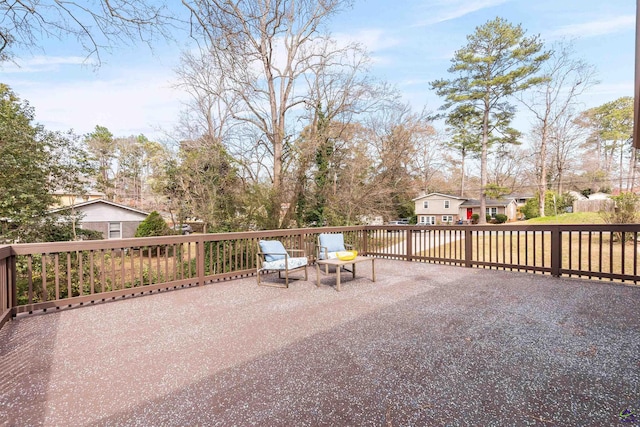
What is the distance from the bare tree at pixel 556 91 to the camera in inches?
606

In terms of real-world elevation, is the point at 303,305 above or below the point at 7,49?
below

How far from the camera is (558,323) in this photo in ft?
9.59

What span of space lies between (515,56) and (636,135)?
15931 millimetres

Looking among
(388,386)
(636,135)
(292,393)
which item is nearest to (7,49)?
(292,393)

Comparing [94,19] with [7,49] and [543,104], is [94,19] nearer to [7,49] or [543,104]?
[7,49]

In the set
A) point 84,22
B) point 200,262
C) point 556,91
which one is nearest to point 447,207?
point 556,91

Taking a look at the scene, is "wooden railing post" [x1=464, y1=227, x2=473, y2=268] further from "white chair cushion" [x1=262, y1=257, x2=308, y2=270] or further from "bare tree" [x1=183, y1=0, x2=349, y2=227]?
"bare tree" [x1=183, y1=0, x2=349, y2=227]

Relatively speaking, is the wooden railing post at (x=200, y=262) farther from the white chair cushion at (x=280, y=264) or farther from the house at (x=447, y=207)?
the house at (x=447, y=207)

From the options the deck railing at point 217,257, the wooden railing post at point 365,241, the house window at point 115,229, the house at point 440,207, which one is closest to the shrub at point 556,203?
the house at point 440,207

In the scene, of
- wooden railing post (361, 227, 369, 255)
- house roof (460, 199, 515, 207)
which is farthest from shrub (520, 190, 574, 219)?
wooden railing post (361, 227, 369, 255)

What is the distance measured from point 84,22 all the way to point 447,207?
26093 millimetres

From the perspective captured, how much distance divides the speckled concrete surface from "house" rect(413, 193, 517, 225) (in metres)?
22.8

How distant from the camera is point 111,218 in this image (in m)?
13.7

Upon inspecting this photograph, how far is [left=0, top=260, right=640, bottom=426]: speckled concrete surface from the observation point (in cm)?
163
